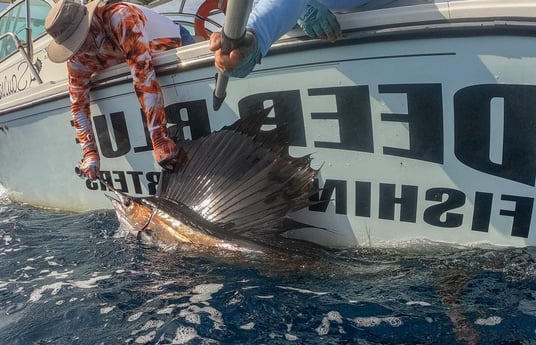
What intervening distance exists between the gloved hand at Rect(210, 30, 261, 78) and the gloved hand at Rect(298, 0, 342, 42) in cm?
45

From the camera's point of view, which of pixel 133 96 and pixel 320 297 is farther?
pixel 133 96

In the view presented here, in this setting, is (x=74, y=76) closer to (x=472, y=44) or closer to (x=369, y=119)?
(x=369, y=119)

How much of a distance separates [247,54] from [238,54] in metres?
0.05

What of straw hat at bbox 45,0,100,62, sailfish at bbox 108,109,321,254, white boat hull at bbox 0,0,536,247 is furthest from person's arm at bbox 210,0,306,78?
straw hat at bbox 45,0,100,62

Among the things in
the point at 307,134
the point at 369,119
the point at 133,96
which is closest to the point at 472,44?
the point at 369,119

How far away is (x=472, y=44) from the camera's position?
216 cm

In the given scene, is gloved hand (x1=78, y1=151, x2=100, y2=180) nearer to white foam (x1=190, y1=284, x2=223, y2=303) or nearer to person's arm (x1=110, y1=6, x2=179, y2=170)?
person's arm (x1=110, y1=6, x2=179, y2=170)

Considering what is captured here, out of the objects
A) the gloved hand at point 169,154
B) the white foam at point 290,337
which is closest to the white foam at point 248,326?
the white foam at point 290,337

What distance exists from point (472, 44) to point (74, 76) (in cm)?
240

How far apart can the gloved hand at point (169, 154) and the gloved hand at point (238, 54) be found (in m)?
1.08

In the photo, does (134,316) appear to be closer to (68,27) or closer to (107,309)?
(107,309)

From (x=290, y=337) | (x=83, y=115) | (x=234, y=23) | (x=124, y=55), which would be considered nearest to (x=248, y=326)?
(x=290, y=337)

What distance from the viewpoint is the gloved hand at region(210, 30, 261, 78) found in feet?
6.26

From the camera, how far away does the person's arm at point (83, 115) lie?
338cm
